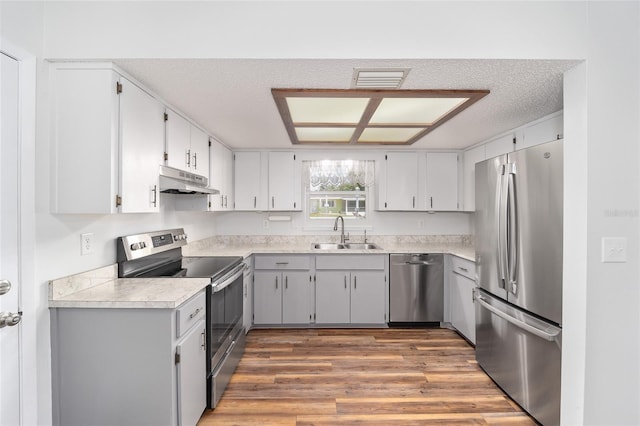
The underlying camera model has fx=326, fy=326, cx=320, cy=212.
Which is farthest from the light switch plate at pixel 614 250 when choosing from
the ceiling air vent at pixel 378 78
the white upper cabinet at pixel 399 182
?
the white upper cabinet at pixel 399 182

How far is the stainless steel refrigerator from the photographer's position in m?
1.95

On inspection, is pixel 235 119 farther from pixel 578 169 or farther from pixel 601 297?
pixel 601 297

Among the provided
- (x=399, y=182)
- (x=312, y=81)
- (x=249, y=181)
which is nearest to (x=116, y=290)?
(x=312, y=81)

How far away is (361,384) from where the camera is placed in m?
2.56

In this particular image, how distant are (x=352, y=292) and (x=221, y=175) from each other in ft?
6.48

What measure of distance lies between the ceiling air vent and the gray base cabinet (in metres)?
1.67

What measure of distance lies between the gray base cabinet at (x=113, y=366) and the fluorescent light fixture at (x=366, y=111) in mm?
1598

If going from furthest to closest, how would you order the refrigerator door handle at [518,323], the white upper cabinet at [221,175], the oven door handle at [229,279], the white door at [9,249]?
the white upper cabinet at [221,175] < the oven door handle at [229,279] < the refrigerator door handle at [518,323] < the white door at [9,249]

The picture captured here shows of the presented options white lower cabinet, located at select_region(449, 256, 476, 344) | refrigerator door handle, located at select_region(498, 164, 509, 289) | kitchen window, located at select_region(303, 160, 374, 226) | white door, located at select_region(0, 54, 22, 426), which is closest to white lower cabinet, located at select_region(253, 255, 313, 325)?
kitchen window, located at select_region(303, 160, 374, 226)

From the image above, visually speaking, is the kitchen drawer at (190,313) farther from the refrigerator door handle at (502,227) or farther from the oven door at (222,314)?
the refrigerator door handle at (502,227)

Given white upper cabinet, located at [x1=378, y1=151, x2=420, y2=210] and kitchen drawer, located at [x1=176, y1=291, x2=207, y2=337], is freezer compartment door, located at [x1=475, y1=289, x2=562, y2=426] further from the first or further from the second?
kitchen drawer, located at [x1=176, y1=291, x2=207, y2=337]

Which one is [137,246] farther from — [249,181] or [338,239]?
[338,239]

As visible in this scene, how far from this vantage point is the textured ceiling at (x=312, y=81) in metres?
1.77

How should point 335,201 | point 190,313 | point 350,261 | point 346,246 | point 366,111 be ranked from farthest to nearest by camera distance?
point 335,201, point 346,246, point 350,261, point 366,111, point 190,313
